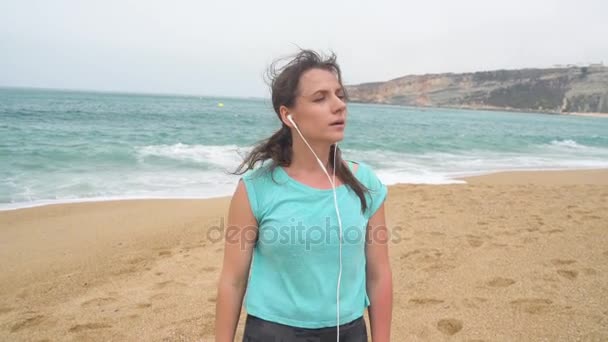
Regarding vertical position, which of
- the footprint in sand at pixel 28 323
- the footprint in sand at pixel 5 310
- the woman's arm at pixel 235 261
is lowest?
the footprint in sand at pixel 5 310

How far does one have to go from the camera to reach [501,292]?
3.42 metres

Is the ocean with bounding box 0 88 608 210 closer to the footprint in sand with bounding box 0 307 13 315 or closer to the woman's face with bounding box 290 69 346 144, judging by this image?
the footprint in sand with bounding box 0 307 13 315

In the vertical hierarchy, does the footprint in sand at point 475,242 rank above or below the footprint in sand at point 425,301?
above

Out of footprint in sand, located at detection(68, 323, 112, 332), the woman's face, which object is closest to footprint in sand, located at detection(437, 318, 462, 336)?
the woman's face

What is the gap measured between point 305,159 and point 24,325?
2.93 m

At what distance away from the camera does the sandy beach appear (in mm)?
2994

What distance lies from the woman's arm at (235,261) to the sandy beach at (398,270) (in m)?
1.57

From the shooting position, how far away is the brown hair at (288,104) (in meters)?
1.50

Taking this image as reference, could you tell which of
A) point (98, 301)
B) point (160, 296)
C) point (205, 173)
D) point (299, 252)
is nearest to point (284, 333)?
point (299, 252)

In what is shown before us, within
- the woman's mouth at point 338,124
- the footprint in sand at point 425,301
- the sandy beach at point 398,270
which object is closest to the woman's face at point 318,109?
the woman's mouth at point 338,124

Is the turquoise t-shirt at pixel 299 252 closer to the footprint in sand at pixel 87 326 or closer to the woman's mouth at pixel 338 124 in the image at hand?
the woman's mouth at pixel 338 124

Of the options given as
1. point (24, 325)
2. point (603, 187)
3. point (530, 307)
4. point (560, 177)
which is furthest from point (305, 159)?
point (560, 177)

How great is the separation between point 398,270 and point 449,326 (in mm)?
1073

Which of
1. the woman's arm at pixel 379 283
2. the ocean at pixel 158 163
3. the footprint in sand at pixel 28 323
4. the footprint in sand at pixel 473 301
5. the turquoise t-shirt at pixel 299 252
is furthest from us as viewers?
the ocean at pixel 158 163
